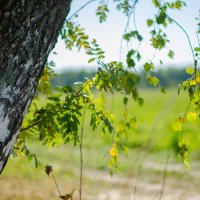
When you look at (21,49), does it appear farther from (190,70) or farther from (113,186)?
(113,186)

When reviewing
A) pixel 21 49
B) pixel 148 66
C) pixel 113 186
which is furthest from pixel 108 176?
pixel 21 49

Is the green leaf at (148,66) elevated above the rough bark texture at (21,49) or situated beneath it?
elevated above

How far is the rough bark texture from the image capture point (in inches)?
65.3

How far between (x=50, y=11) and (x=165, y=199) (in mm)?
4214

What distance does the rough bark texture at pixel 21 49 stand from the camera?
1.66m

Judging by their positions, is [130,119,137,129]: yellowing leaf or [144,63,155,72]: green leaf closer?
[144,63,155,72]: green leaf

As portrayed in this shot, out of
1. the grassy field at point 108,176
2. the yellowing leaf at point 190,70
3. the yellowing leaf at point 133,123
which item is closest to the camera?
the yellowing leaf at point 190,70

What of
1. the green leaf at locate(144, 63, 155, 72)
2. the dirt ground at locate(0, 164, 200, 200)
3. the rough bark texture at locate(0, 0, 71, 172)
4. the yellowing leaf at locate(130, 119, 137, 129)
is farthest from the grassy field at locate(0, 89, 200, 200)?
the rough bark texture at locate(0, 0, 71, 172)

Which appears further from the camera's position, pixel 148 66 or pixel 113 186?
pixel 113 186

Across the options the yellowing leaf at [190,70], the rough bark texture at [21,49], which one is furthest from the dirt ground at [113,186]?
the rough bark texture at [21,49]

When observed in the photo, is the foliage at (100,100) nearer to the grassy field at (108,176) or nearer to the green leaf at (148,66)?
the green leaf at (148,66)

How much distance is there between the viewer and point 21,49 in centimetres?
169

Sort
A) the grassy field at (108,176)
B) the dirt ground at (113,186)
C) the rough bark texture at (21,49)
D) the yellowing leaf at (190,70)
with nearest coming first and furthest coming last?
the rough bark texture at (21,49)
the yellowing leaf at (190,70)
the dirt ground at (113,186)
the grassy field at (108,176)

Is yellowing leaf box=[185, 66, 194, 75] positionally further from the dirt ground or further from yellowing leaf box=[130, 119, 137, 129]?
the dirt ground
